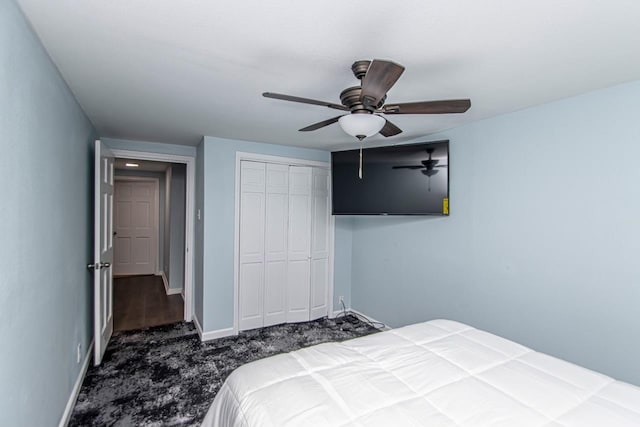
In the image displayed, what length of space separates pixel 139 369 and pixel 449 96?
10.8ft

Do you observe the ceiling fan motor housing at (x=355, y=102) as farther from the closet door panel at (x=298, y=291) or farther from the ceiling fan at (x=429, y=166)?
the closet door panel at (x=298, y=291)

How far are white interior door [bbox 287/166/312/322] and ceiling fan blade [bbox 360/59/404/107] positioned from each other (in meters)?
2.41

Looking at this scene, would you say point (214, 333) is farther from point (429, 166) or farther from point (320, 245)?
point (429, 166)

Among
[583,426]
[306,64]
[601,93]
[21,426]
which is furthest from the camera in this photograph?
[601,93]

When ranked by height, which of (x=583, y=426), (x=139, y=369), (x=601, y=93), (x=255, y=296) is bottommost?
(x=139, y=369)

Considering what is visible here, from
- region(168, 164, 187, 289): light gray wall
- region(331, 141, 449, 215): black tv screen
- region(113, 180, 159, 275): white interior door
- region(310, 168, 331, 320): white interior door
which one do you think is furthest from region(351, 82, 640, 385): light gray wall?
region(113, 180, 159, 275): white interior door

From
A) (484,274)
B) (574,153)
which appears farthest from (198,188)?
(574,153)

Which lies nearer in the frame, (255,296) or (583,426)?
(583,426)

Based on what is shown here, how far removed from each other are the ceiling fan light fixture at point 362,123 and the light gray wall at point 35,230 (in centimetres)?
137

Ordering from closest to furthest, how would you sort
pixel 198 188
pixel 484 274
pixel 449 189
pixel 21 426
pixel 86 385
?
pixel 21 426, pixel 86 385, pixel 484 274, pixel 449 189, pixel 198 188

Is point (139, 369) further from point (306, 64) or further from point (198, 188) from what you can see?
point (306, 64)

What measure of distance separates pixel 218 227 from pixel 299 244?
1.03m

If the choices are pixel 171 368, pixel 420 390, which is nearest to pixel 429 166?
pixel 420 390

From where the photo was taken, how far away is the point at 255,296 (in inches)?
143
